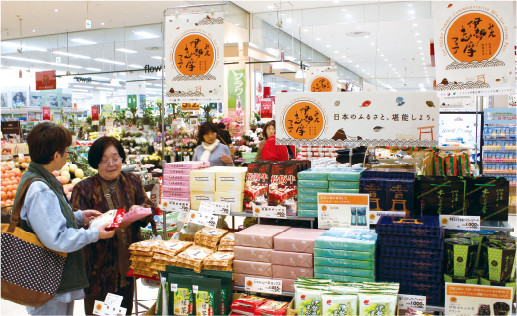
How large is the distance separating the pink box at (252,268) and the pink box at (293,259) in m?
0.06

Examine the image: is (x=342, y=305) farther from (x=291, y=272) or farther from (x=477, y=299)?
(x=477, y=299)

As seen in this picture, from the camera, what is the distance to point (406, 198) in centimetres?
247

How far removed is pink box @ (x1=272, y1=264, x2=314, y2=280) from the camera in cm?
239

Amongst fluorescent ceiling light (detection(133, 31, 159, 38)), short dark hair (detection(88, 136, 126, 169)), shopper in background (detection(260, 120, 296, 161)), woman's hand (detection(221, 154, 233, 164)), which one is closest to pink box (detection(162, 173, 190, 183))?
short dark hair (detection(88, 136, 126, 169))

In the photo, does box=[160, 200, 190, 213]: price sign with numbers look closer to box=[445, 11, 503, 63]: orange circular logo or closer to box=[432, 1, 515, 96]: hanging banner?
box=[432, 1, 515, 96]: hanging banner

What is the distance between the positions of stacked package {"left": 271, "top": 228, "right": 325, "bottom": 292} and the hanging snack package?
1.64 feet

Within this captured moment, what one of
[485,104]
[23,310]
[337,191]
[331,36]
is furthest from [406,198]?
[331,36]

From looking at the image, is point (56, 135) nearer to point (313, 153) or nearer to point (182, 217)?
point (182, 217)

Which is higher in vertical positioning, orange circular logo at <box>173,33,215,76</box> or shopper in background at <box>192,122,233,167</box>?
orange circular logo at <box>173,33,215,76</box>

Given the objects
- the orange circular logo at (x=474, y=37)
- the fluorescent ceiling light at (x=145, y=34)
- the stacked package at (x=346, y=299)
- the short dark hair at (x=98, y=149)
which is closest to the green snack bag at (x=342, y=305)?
the stacked package at (x=346, y=299)

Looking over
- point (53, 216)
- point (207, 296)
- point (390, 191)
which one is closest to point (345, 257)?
point (390, 191)

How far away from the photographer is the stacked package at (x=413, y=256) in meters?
2.20

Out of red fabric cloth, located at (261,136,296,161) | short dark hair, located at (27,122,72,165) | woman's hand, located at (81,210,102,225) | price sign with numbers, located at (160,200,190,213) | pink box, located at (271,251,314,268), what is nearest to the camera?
short dark hair, located at (27,122,72,165)

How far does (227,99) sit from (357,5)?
4.77 m
